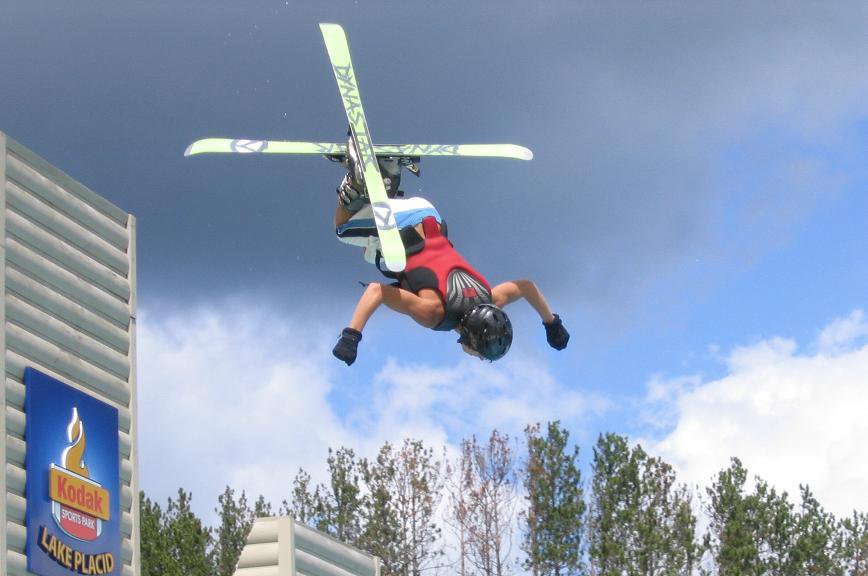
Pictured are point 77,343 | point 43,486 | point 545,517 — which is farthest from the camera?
point 545,517

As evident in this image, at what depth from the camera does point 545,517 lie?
1368 inches

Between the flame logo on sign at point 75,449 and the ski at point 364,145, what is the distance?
2.22 m

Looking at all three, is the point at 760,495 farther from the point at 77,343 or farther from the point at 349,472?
the point at 77,343

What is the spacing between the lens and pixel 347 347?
39.7 ft

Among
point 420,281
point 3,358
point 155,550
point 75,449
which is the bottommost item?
point 75,449

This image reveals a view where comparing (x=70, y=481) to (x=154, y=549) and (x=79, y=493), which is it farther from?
(x=154, y=549)

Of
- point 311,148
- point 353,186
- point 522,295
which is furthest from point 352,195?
point 522,295

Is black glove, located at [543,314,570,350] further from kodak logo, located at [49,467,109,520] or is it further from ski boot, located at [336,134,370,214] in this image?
kodak logo, located at [49,467,109,520]

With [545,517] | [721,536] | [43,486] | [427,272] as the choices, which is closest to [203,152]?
[427,272]

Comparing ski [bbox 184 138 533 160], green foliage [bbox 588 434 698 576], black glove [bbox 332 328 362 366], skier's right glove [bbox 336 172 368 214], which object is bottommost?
black glove [bbox 332 328 362 366]

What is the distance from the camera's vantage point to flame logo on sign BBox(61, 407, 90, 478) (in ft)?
36.4

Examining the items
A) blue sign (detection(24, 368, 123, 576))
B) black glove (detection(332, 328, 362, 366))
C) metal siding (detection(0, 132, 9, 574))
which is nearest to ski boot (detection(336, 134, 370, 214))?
black glove (detection(332, 328, 362, 366))

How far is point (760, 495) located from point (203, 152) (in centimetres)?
2562

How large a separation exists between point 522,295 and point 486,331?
1.12 metres
